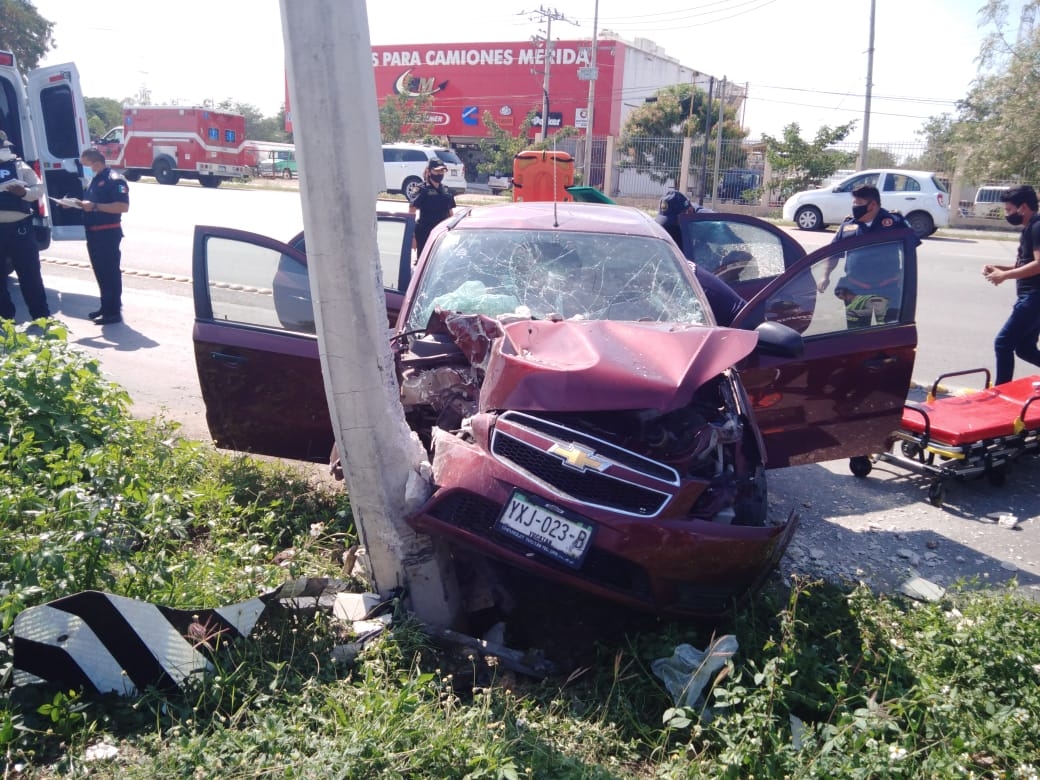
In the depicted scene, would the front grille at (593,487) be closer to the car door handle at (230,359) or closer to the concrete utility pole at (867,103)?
the car door handle at (230,359)

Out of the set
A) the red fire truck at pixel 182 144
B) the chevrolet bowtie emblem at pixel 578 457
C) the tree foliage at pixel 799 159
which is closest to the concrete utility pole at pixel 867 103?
the tree foliage at pixel 799 159

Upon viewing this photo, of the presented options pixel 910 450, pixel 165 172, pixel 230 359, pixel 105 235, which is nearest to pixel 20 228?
pixel 105 235

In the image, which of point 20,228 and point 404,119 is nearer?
point 20,228

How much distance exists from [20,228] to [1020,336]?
30.4 ft

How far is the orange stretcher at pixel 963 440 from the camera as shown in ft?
16.6

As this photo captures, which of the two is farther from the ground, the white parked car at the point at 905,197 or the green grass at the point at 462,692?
the white parked car at the point at 905,197

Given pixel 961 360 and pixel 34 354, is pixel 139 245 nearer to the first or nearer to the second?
pixel 34 354

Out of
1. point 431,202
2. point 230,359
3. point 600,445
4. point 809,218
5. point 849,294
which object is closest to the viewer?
point 600,445

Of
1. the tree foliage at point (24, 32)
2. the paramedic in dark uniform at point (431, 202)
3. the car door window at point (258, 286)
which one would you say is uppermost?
the tree foliage at point (24, 32)

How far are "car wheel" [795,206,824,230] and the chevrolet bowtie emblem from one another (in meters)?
21.9

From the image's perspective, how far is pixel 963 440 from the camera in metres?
5.04

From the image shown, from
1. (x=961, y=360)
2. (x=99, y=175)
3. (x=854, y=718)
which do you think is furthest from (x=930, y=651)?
(x=99, y=175)

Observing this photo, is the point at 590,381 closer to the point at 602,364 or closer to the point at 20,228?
the point at 602,364

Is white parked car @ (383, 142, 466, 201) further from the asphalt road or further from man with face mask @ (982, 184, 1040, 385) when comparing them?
man with face mask @ (982, 184, 1040, 385)
